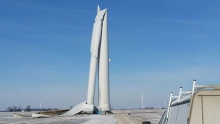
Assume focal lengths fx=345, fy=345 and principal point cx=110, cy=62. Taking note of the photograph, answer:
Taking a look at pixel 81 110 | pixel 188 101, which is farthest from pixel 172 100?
pixel 81 110

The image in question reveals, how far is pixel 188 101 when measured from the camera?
640 centimetres

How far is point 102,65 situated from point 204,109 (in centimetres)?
9110

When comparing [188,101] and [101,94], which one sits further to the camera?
[101,94]

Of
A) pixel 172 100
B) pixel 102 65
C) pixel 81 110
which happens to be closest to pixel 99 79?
pixel 102 65

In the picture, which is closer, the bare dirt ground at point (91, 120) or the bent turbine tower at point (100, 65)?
the bare dirt ground at point (91, 120)

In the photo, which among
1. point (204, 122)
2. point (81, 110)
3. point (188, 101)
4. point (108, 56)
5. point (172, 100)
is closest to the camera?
point (204, 122)

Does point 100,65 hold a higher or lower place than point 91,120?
higher

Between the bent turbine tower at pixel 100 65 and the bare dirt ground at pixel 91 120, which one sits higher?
the bent turbine tower at pixel 100 65

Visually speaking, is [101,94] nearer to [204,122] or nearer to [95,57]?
[95,57]

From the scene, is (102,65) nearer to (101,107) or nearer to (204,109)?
(101,107)

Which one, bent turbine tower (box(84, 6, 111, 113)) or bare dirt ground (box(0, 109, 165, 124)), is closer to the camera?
bare dirt ground (box(0, 109, 165, 124))

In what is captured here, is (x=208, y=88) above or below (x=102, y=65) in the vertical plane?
below

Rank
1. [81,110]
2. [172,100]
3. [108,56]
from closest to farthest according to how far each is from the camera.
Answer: [172,100], [81,110], [108,56]

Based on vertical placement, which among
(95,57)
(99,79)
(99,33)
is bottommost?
(99,79)
